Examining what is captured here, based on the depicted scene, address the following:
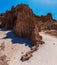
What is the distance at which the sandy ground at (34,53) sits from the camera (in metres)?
27.4

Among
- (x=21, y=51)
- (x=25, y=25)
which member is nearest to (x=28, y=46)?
(x=21, y=51)

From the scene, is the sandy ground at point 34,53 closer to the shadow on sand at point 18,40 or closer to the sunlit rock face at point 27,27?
the shadow on sand at point 18,40

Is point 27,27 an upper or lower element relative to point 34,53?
upper

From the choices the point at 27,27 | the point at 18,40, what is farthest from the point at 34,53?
the point at 27,27

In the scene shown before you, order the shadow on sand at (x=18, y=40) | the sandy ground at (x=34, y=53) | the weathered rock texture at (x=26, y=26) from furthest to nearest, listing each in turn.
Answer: the shadow on sand at (x=18, y=40) → the weathered rock texture at (x=26, y=26) → the sandy ground at (x=34, y=53)

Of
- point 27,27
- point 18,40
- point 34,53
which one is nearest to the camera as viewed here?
point 34,53

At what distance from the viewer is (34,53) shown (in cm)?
2958

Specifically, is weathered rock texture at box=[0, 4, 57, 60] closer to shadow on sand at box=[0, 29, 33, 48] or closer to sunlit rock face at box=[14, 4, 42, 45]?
sunlit rock face at box=[14, 4, 42, 45]

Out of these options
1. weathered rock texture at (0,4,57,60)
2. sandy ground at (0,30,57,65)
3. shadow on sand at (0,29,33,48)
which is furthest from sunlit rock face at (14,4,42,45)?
sandy ground at (0,30,57,65)

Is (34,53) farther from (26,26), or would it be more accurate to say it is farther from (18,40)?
(26,26)

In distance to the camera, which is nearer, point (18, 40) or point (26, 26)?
point (18, 40)

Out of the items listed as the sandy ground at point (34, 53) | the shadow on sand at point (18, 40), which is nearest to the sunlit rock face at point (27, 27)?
the shadow on sand at point (18, 40)

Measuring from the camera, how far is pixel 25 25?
34.9 metres

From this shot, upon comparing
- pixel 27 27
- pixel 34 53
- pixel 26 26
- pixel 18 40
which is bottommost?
pixel 34 53
